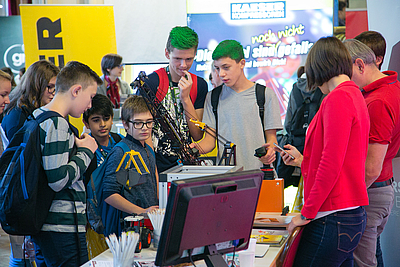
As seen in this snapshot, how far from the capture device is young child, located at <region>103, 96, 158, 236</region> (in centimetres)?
218

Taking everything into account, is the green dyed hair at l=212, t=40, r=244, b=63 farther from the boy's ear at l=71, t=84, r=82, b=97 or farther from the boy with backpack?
the boy with backpack

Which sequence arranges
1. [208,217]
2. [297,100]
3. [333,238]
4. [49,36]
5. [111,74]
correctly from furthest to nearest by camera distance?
1. [111,74]
2. [49,36]
3. [297,100]
4. [333,238]
5. [208,217]

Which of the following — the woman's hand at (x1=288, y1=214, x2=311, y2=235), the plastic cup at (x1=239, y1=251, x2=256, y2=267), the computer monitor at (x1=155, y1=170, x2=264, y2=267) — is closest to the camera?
the computer monitor at (x1=155, y1=170, x2=264, y2=267)

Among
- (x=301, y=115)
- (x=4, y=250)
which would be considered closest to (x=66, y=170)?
(x=301, y=115)

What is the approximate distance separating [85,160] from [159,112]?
47 centimetres

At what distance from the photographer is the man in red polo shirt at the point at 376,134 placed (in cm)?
201

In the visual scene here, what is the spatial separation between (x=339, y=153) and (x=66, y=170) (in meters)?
1.17

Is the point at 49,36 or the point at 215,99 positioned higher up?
the point at 49,36

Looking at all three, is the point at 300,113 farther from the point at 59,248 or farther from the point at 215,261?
the point at 215,261

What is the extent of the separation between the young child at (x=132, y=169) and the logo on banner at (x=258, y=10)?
16.8 ft

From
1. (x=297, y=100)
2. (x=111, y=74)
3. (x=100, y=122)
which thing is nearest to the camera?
(x=100, y=122)

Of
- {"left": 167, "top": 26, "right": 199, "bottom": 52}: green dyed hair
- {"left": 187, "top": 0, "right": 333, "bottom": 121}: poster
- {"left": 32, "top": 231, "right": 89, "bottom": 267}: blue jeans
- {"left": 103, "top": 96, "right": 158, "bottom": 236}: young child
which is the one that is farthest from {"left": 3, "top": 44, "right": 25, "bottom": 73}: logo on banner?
{"left": 32, "top": 231, "right": 89, "bottom": 267}: blue jeans

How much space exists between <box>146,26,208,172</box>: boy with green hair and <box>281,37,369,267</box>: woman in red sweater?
2.65 ft

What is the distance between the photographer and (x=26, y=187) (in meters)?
1.78
